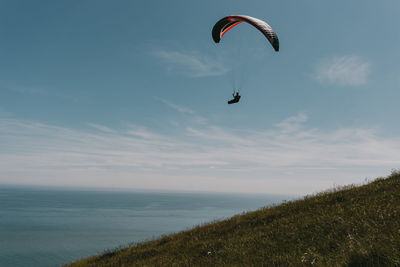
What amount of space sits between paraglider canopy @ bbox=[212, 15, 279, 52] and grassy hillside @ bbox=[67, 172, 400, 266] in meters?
11.0

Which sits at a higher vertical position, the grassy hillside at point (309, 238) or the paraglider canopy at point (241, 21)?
the paraglider canopy at point (241, 21)

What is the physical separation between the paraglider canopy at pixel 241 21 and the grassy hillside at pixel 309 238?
1100 cm

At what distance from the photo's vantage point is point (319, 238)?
6.89m

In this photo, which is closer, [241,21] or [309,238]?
[309,238]

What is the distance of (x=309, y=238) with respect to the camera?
7.12 metres

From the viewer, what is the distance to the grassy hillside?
4798 mm

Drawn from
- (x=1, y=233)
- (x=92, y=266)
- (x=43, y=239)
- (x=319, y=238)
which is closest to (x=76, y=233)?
(x=43, y=239)

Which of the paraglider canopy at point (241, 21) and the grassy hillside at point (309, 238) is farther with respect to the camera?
the paraglider canopy at point (241, 21)

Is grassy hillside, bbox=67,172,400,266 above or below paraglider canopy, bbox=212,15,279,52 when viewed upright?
below

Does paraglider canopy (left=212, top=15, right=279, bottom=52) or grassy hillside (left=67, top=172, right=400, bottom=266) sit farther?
paraglider canopy (left=212, top=15, right=279, bottom=52)

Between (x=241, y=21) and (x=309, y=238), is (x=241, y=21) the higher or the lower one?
the higher one

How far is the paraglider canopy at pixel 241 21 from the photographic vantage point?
1700cm

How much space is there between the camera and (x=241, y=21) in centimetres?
2044

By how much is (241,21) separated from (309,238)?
60.6ft
